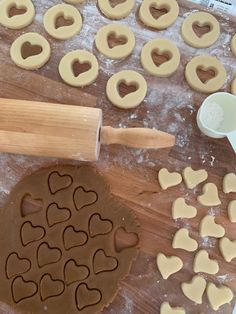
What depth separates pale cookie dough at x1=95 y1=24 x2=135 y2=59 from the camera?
1.45 meters

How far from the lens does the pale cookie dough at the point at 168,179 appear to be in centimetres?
136

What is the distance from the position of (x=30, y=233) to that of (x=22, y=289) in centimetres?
14

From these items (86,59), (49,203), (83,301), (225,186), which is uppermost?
(86,59)

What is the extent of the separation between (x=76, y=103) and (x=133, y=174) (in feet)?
0.84

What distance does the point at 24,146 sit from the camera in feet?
4.12

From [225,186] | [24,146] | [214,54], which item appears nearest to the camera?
[24,146]

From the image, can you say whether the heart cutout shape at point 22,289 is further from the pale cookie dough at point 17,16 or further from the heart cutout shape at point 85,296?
the pale cookie dough at point 17,16

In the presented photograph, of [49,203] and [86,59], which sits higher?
[86,59]

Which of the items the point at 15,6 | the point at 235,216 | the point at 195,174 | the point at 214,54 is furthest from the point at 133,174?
the point at 15,6

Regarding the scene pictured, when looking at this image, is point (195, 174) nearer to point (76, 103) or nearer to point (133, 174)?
point (133, 174)

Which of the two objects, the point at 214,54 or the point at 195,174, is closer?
the point at 195,174

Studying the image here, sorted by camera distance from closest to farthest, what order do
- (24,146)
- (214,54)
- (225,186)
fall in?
(24,146) → (225,186) → (214,54)

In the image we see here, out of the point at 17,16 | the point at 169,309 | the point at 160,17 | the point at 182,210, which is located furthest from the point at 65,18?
the point at 169,309

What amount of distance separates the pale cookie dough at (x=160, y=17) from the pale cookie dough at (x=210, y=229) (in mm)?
580
